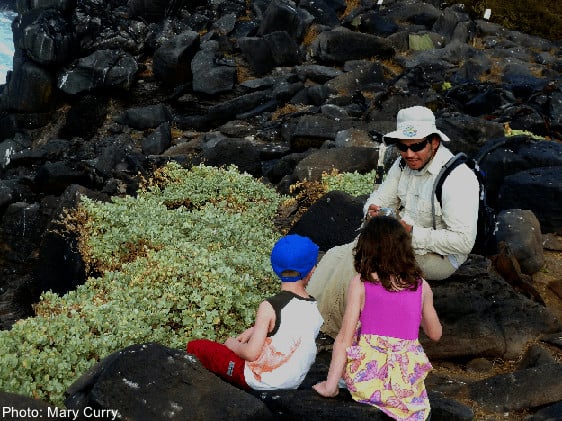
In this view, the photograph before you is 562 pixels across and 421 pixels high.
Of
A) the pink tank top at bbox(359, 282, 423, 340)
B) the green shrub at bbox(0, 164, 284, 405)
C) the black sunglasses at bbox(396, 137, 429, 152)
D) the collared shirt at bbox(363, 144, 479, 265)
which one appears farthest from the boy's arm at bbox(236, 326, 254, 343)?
the black sunglasses at bbox(396, 137, 429, 152)

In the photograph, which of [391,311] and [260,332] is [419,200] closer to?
[391,311]

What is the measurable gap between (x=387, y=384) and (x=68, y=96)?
25438 mm

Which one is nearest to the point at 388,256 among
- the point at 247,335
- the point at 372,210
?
the point at 247,335

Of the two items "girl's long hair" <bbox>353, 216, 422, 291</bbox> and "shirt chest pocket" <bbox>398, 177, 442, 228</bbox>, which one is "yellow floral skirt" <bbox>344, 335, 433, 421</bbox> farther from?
"shirt chest pocket" <bbox>398, 177, 442, 228</bbox>

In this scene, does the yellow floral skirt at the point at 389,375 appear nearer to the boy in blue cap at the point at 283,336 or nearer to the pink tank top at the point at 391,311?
the pink tank top at the point at 391,311

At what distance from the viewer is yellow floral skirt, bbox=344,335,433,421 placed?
14.4ft

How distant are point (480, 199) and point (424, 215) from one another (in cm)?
54

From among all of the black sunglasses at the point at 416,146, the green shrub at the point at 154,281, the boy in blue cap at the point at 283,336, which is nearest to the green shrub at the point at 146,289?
the green shrub at the point at 154,281

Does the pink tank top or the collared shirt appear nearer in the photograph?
the pink tank top

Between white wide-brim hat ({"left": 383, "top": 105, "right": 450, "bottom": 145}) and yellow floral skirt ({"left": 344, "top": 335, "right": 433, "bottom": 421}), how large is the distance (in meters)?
2.00

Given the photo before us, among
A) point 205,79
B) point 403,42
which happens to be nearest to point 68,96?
point 205,79

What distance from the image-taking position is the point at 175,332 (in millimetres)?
6820

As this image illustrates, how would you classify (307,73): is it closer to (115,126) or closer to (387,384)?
(115,126)

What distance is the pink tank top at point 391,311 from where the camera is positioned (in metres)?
4.46
